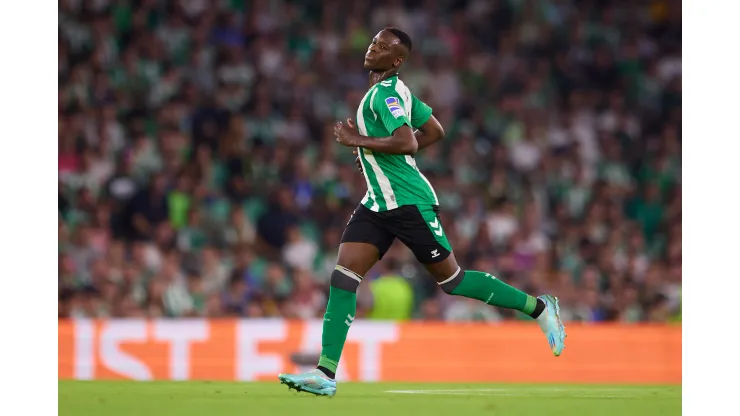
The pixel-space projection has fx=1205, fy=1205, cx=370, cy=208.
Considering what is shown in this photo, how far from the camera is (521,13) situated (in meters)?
18.2

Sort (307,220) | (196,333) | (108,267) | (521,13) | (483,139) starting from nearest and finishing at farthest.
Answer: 1. (196,333)
2. (108,267)
3. (307,220)
4. (483,139)
5. (521,13)

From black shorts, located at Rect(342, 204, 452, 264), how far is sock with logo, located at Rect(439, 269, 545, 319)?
25 cm

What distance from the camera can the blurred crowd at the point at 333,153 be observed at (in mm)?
14820

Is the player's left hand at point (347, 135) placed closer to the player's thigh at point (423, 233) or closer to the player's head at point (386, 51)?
the player's head at point (386, 51)

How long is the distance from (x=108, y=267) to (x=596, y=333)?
591cm

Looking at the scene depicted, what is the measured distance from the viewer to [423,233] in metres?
7.50

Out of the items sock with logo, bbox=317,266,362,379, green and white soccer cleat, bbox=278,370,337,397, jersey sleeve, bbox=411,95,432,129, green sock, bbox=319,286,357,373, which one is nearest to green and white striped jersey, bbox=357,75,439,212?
jersey sleeve, bbox=411,95,432,129

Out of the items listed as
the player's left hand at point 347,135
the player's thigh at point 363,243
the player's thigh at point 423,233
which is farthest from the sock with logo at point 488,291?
the player's left hand at point 347,135

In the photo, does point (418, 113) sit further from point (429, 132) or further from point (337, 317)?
point (337, 317)

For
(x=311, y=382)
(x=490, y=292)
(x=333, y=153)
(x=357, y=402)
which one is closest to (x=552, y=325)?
(x=490, y=292)

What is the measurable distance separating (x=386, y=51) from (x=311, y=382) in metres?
2.10
